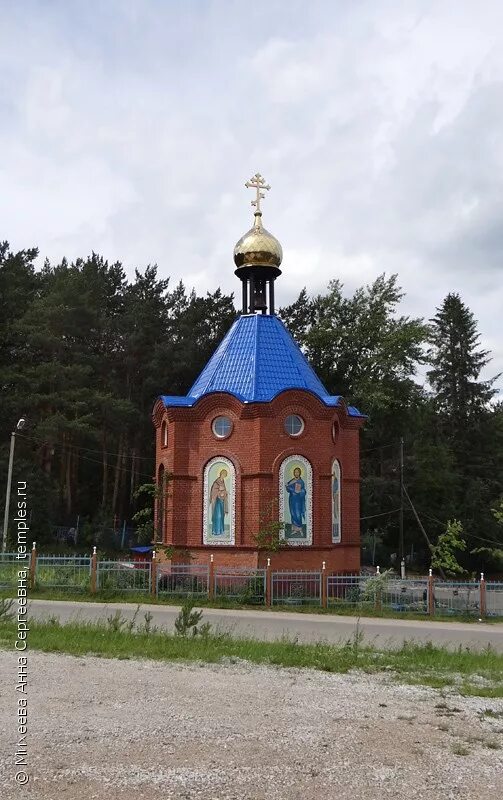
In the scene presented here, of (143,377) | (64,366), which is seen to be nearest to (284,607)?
(64,366)

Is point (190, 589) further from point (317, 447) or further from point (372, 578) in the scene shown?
point (317, 447)

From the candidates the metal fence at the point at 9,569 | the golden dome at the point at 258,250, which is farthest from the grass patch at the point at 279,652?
the golden dome at the point at 258,250

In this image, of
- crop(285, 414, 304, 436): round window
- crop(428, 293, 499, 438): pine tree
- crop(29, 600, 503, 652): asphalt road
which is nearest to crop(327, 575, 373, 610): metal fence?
crop(29, 600, 503, 652): asphalt road

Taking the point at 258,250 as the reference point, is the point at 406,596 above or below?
below

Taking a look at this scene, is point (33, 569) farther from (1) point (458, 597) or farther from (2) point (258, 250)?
(2) point (258, 250)

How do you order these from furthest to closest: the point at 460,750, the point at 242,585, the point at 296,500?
the point at 296,500 → the point at 242,585 → the point at 460,750

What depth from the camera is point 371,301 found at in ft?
116

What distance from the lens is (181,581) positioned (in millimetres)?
15562

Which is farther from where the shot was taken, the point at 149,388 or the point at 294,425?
the point at 149,388

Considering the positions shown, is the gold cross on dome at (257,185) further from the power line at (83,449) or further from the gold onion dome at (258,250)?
the power line at (83,449)

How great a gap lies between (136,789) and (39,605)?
10.0 m

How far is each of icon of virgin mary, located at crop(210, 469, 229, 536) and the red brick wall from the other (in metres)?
0.34

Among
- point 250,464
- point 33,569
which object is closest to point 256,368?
point 250,464

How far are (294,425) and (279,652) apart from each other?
9569mm
